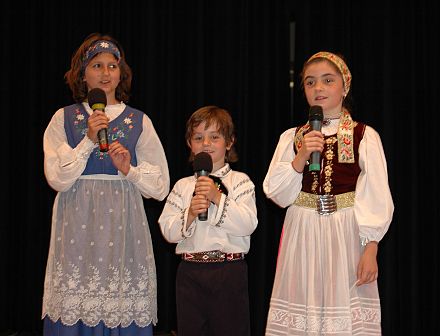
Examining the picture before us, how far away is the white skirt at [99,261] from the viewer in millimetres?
2889

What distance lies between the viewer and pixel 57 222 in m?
3.00

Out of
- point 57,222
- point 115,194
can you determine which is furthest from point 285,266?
point 57,222

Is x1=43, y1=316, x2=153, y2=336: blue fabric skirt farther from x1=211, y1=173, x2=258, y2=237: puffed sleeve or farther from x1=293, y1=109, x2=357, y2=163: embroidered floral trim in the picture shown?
x1=293, y1=109, x2=357, y2=163: embroidered floral trim

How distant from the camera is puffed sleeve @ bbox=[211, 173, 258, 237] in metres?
2.83

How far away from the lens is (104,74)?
10.4 feet

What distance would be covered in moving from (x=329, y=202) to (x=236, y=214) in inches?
17.2

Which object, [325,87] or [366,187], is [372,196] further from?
[325,87]

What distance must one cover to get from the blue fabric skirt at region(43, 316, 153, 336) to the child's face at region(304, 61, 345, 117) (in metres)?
1.36

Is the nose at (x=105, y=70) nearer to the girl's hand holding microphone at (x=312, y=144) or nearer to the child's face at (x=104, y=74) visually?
the child's face at (x=104, y=74)

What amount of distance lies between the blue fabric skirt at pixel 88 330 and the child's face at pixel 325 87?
136 centimetres

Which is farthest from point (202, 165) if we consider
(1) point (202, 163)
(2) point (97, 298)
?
(2) point (97, 298)

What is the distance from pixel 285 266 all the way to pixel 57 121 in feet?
4.50

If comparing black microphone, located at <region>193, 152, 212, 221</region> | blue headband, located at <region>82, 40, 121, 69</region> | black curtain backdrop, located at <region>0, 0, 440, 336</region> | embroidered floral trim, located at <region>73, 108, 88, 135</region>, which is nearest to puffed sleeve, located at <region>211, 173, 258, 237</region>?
black microphone, located at <region>193, 152, 212, 221</region>

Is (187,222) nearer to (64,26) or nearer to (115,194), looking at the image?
(115,194)
